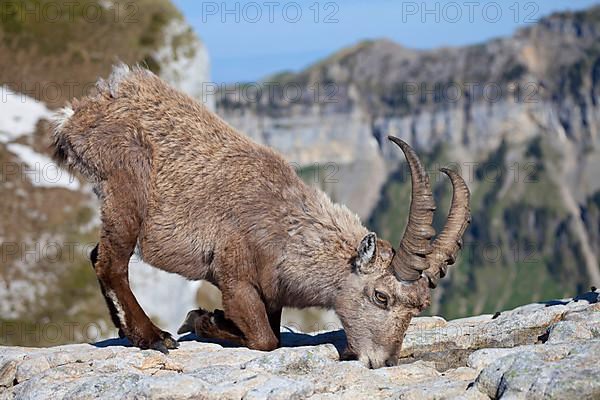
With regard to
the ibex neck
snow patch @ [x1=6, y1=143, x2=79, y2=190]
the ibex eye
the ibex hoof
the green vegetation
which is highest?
the green vegetation

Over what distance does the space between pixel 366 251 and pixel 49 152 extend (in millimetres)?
49544

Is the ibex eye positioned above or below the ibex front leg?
above

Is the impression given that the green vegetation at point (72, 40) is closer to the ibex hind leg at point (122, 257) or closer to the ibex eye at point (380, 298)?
the ibex hind leg at point (122, 257)

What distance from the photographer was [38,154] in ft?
210

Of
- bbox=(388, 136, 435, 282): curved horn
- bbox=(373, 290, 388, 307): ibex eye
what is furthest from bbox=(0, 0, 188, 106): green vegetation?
bbox=(388, 136, 435, 282): curved horn

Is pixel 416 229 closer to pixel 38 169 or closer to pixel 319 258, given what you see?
pixel 319 258

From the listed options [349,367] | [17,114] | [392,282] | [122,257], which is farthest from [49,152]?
[349,367]

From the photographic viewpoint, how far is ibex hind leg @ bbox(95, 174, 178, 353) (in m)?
14.7

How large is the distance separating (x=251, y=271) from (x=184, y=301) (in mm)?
48333

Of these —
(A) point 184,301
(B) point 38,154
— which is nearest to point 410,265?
(A) point 184,301

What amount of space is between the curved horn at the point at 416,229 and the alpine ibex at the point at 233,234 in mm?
32

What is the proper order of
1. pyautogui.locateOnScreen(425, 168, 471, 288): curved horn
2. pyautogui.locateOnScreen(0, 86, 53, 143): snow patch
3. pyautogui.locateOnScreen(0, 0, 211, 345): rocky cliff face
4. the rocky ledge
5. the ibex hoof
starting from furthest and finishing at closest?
pyautogui.locateOnScreen(0, 86, 53, 143): snow patch → pyautogui.locateOnScreen(0, 0, 211, 345): rocky cliff face → the ibex hoof → pyautogui.locateOnScreen(425, 168, 471, 288): curved horn → the rocky ledge

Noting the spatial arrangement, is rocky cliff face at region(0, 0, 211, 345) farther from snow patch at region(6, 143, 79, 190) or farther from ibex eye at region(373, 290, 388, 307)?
ibex eye at region(373, 290, 388, 307)

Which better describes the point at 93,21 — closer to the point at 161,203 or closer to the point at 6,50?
the point at 6,50
